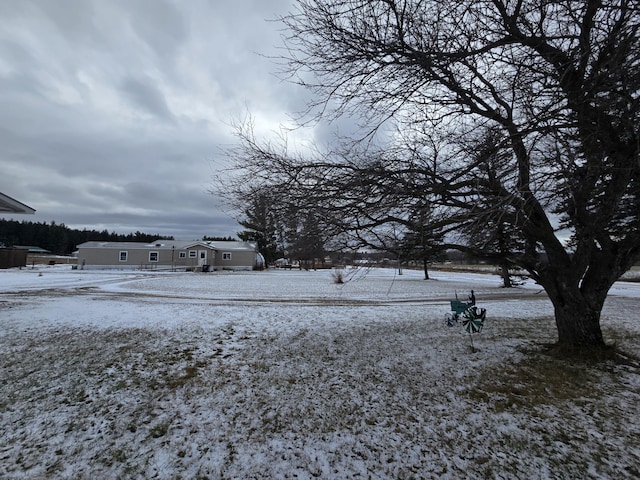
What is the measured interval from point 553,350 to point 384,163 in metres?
4.88

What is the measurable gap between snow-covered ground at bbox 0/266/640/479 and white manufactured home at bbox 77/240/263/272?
3435cm

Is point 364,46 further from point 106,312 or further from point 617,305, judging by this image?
point 617,305

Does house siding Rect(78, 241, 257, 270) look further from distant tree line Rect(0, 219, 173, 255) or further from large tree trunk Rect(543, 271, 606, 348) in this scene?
distant tree line Rect(0, 219, 173, 255)

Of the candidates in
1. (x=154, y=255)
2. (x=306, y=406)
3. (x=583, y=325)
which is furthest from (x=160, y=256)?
(x=583, y=325)

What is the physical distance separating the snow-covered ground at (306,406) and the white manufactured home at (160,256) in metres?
34.3

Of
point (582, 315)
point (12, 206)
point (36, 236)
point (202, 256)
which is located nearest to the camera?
point (582, 315)

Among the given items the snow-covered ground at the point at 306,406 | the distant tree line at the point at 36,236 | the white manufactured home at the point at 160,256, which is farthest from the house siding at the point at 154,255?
the distant tree line at the point at 36,236

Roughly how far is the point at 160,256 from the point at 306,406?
4366 cm

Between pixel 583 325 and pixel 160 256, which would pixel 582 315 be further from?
pixel 160 256

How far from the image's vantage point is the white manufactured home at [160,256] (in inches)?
1576

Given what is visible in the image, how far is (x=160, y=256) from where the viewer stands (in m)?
42.2

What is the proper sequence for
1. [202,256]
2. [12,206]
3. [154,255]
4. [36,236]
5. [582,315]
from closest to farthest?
[582,315] → [12,206] → [154,255] → [202,256] → [36,236]

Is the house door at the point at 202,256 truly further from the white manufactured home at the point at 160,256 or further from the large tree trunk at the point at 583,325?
the large tree trunk at the point at 583,325

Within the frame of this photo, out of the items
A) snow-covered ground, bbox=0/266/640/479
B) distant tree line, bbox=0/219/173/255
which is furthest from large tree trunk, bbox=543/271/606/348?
distant tree line, bbox=0/219/173/255
